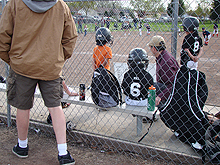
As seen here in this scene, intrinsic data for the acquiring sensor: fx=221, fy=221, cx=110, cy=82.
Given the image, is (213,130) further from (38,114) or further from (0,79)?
(0,79)

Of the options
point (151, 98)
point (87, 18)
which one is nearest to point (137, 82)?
point (151, 98)

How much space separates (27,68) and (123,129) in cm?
153

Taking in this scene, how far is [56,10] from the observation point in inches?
81.9

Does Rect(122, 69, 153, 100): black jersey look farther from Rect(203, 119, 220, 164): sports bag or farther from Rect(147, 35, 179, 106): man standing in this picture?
Rect(203, 119, 220, 164): sports bag

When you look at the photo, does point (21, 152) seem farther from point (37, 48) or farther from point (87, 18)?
point (87, 18)

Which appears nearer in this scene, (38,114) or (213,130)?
(213,130)

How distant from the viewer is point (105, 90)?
2.93 metres

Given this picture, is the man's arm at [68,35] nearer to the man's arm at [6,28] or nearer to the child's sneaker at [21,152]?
the man's arm at [6,28]

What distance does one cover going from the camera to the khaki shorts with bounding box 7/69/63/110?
2.21m

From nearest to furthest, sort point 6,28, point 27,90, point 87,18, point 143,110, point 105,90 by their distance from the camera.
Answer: point 6,28 → point 27,90 → point 143,110 → point 105,90 → point 87,18

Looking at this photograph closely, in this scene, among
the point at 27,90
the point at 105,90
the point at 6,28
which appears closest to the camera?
the point at 6,28

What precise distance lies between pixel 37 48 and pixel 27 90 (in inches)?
17.8

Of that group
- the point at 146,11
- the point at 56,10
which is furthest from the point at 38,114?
the point at 146,11

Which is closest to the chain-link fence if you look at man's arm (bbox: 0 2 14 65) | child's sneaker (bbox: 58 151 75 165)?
child's sneaker (bbox: 58 151 75 165)
